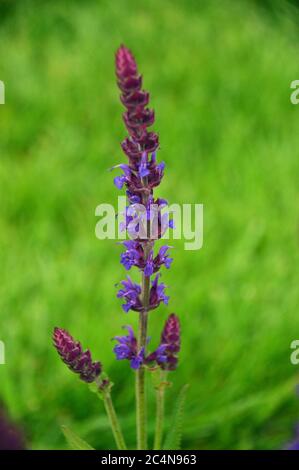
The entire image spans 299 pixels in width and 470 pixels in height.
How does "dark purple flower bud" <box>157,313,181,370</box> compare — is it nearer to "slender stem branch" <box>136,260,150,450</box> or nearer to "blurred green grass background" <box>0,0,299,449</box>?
"slender stem branch" <box>136,260,150,450</box>

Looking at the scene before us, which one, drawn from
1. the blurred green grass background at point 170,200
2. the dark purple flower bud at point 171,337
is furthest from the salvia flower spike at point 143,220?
the blurred green grass background at point 170,200

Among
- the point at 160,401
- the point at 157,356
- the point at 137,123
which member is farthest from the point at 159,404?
the point at 137,123

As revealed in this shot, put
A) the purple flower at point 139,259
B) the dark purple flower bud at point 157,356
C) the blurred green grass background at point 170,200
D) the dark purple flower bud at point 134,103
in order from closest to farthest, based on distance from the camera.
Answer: the dark purple flower bud at point 134,103, the purple flower at point 139,259, the dark purple flower bud at point 157,356, the blurred green grass background at point 170,200

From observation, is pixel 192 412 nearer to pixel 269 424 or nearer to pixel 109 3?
pixel 269 424

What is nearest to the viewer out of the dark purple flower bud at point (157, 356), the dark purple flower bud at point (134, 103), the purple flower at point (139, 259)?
the dark purple flower bud at point (134, 103)

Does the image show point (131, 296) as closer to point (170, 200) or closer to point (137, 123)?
point (137, 123)

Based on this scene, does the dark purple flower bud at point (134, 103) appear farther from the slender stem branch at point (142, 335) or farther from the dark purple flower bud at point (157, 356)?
the dark purple flower bud at point (157, 356)
